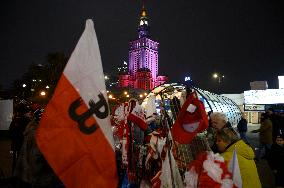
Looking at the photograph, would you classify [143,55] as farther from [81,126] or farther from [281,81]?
[81,126]

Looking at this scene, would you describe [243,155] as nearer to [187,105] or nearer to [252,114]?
[187,105]

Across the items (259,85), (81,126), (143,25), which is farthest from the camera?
(143,25)

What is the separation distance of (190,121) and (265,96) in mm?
39897

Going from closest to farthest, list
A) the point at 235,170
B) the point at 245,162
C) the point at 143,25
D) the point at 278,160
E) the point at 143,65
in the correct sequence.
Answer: the point at 235,170, the point at 245,162, the point at 278,160, the point at 143,65, the point at 143,25

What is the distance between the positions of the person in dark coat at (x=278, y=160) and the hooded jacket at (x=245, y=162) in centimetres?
275

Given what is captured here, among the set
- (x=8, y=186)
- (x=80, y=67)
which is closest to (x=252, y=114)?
(x=8, y=186)

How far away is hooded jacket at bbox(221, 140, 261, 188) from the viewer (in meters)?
3.62

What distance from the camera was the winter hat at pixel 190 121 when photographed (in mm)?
3675

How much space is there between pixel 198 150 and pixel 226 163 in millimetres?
2136

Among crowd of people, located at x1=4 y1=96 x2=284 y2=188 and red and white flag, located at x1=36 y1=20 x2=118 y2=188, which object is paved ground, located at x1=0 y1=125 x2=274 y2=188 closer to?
crowd of people, located at x1=4 y1=96 x2=284 y2=188

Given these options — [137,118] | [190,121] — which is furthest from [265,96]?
[190,121]

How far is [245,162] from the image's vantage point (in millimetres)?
3666

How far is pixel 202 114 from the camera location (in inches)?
144

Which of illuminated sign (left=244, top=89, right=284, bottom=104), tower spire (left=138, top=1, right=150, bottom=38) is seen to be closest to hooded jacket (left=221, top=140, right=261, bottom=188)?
illuminated sign (left=244, top=89, right=284, bottom=104)
